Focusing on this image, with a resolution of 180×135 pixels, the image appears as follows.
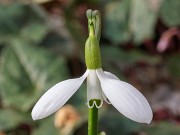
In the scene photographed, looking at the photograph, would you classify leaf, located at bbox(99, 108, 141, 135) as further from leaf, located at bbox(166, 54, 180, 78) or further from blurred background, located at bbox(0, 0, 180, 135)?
leaf, located at bbox(166, 54, 180, 78)

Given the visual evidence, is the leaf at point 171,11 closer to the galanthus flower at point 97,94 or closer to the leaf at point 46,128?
the leaf at point 46,128

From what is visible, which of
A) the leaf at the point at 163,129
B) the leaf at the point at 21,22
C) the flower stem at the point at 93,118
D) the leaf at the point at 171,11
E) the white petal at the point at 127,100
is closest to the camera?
the white petal at the point at 127,100

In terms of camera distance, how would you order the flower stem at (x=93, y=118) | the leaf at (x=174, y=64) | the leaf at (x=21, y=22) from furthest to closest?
the leaf at (x=21, y=22)
the leaf at (x=174, y=64)
the flower stem at (x=93, y=118)

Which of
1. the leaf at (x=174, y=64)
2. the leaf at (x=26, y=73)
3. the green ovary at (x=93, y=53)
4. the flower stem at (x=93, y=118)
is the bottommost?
the flower stem at (x=93, y=118)

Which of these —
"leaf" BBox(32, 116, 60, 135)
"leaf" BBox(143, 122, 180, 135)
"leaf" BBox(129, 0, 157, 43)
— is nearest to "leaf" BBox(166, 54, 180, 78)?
"leaf" BBox(129, 0, 157, 43)

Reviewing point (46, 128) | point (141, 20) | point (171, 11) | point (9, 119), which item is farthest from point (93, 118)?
point (141, 20)

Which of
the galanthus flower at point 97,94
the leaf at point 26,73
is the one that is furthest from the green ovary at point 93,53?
the leaf at point 26,73

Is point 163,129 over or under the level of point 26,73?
under

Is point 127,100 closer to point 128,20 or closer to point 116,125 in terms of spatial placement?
point 116,125
